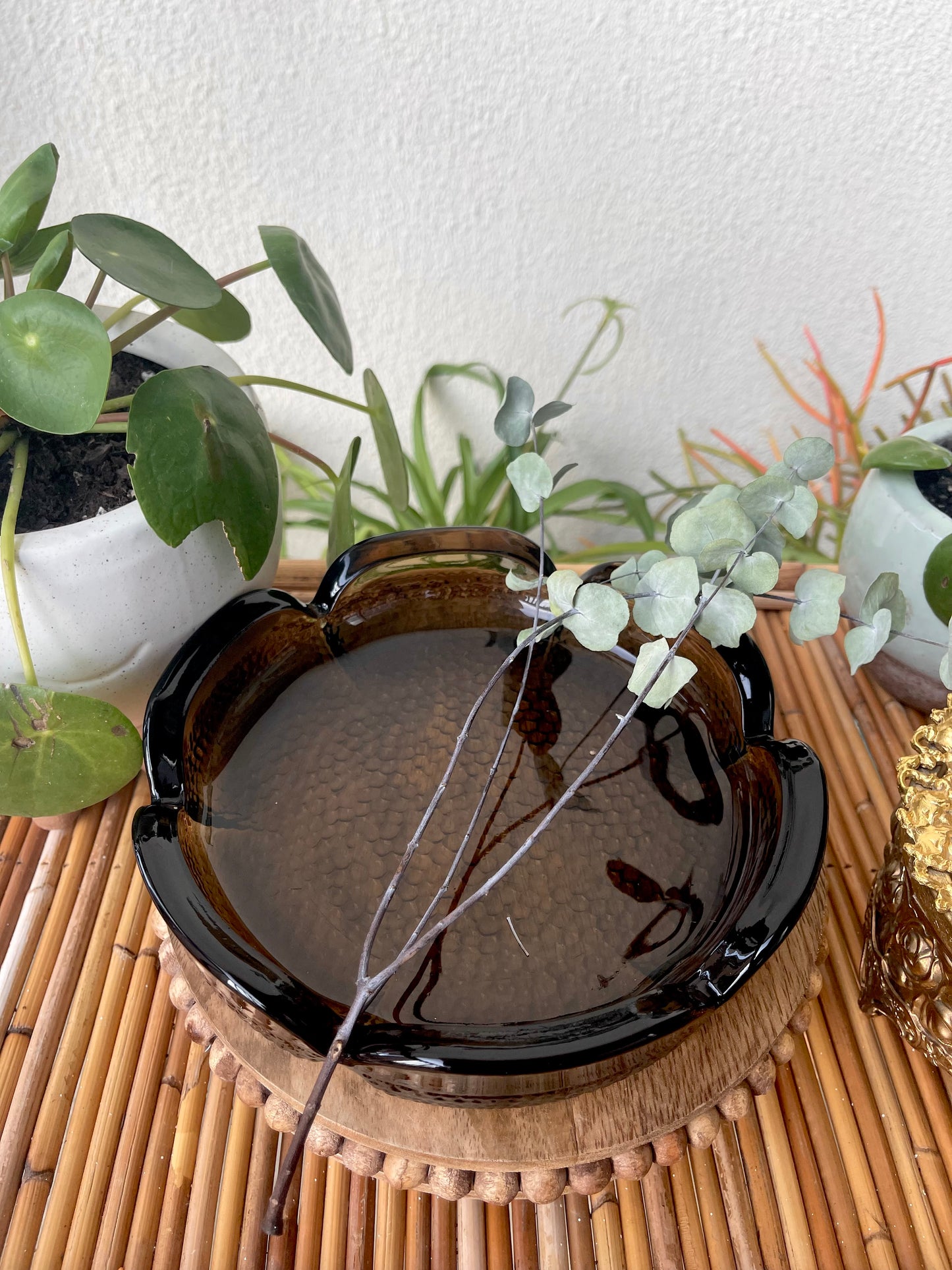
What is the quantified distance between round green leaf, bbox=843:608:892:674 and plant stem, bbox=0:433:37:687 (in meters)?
0.37

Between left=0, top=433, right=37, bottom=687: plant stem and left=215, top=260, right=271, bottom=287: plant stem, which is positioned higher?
left=215, top=260, right=271, bottom=287: plant stem

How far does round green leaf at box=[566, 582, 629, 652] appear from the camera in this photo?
14.7 inches

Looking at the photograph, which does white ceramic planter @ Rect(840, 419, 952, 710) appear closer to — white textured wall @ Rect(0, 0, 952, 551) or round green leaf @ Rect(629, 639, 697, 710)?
round green leaf @ Rect(629, 639, 697, 710)

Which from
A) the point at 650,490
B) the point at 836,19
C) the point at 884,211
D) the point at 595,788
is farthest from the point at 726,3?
the point at 595,788

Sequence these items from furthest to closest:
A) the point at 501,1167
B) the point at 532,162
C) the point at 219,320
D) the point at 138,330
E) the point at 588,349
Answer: the point at 588,349 → the point at 532,162 → the point at 219,320 → the point at 138,330 → the point at 501,1167

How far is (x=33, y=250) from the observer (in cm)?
46

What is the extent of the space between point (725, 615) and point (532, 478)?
0.11 m

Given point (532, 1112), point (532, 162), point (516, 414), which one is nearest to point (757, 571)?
point (516, 414)

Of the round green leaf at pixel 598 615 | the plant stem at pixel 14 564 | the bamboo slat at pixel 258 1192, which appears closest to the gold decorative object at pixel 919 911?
the round green leaf at pixel 598 615

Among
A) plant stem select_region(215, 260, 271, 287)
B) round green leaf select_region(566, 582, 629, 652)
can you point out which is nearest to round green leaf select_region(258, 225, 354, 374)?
plant stem select_region(215, 260, 271, 287)

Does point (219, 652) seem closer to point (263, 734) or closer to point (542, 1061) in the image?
point (263, 734)

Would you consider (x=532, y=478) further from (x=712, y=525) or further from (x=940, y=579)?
(x=940, y=579)

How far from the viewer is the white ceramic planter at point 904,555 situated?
0.49 meters

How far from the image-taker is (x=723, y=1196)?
41 centimetres
